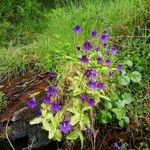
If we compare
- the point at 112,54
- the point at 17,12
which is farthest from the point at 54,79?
the point at 17,12

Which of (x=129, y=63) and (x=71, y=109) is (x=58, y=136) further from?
(x=129, y=63)

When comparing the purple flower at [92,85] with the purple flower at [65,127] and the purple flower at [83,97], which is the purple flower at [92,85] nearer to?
the purple flower at [83,97]

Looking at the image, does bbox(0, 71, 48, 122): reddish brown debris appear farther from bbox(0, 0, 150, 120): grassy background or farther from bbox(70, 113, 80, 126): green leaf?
bbox(70, 113, 80, 126): green leaf

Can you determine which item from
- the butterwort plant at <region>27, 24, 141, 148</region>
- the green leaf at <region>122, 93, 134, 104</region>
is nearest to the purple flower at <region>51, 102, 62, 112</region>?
the butterwort plant at <region>27, 24, 141, 148</region>

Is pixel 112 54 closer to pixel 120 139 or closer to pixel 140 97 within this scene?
pixel 140 97

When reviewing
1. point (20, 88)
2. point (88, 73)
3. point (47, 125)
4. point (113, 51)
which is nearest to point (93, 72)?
point (88, 73)

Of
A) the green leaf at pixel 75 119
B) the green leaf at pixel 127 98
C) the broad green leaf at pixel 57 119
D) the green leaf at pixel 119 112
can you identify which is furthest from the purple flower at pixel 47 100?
the green leaf at pixel 127 98

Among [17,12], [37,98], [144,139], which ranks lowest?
[17,12]
